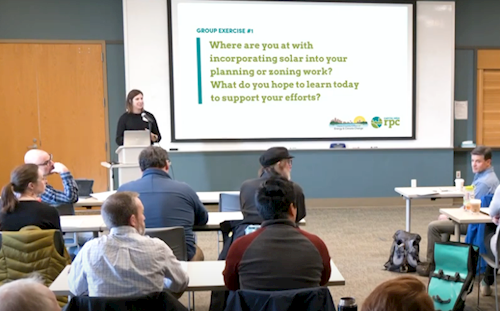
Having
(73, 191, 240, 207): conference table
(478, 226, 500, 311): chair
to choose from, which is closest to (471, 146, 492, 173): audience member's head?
(478, 226, 500, 311): chair

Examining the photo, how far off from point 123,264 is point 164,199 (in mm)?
1196

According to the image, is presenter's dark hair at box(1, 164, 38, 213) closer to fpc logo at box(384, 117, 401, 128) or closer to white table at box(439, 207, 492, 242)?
white table at box(439, 207, 492, 242)

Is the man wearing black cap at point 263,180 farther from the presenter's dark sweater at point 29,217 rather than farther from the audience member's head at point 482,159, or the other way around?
the audience member's head at point 482,159

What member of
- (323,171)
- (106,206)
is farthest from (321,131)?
(106,206)

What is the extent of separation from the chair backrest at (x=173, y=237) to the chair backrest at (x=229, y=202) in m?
1.28

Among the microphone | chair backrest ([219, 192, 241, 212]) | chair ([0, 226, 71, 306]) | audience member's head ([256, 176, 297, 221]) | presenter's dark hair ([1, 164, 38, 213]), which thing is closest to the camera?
audience member's head ([256, 176, 297, 221])

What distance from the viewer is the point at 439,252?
396 cm

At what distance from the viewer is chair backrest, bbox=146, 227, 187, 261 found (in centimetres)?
302

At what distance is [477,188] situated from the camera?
15.0 feet

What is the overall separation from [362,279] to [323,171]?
320cm

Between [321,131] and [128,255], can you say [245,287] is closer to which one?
[128,255]

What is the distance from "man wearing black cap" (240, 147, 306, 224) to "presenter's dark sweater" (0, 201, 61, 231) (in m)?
1.27

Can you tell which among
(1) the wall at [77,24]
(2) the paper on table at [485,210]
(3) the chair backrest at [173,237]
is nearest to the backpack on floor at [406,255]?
(2) the paper on table at [485,210]

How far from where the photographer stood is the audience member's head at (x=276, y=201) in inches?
90.7
